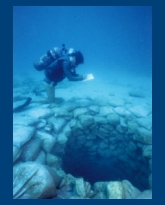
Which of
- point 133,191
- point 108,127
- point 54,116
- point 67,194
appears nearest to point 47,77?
point 54,116

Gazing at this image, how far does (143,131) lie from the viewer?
17.0 feet

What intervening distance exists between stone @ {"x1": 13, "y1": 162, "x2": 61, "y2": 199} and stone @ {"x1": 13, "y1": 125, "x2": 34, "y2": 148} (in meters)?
0.70

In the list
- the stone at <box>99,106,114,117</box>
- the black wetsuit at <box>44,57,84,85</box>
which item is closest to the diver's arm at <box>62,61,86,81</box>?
the black wetsuit at <box>44,57,84,85</box>

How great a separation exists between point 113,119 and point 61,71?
231 centimetres

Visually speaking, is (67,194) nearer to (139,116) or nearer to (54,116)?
(54,116)

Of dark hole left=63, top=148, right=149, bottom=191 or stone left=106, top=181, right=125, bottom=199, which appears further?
dark hole left=63, top=148, right=149, bottom=191

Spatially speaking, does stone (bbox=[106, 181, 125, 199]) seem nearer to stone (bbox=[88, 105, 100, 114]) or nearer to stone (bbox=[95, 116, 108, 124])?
stone (bbox=[95, 116, 108, 124])

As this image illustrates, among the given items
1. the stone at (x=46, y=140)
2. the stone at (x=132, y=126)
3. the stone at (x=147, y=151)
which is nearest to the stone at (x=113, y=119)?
the stone at (x=132, y=126)

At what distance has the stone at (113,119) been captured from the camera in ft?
19.6

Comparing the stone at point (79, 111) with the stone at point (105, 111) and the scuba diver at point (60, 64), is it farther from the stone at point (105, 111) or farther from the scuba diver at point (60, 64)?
the scuba diver at point (60, 64)

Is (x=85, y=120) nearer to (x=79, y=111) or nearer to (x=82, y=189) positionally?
(x=79, y=111)

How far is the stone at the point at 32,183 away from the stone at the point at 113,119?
3.18m

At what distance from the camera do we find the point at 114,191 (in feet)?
10.8

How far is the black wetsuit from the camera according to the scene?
5.25m
